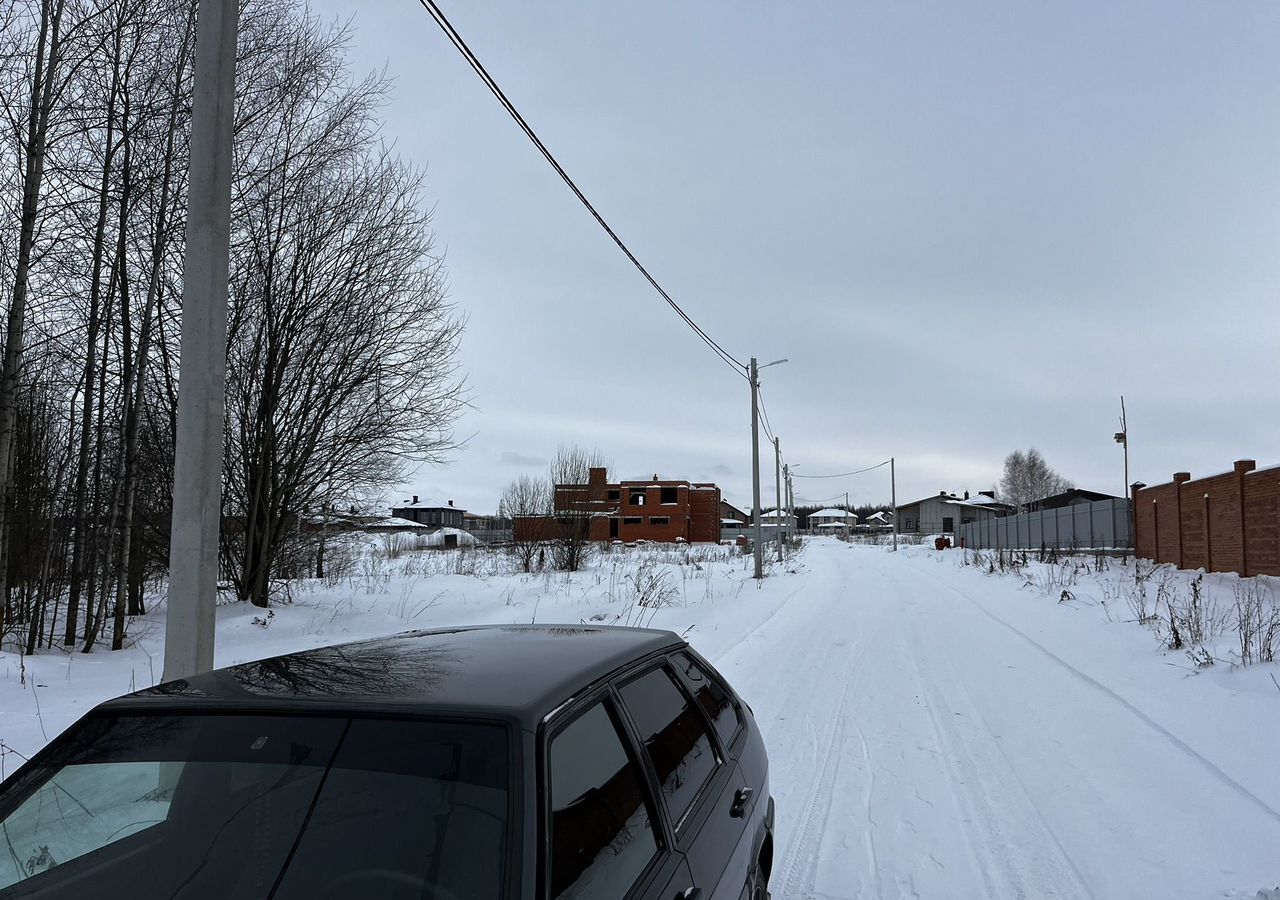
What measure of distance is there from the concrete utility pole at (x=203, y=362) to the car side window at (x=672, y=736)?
9.97ft

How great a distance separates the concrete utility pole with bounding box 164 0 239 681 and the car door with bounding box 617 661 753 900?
120 inches

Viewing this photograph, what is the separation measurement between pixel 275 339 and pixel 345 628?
5.03m

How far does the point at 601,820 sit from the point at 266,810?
0.87 meters

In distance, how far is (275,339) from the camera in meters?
13.1

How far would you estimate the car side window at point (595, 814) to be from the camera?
73.7 inches

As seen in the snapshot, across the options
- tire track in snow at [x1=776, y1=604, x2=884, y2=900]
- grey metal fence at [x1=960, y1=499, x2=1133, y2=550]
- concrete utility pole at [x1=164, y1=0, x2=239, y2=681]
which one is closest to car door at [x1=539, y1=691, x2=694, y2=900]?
tire track in snow at [x1=776, y1=604, x2=884, y2=900]

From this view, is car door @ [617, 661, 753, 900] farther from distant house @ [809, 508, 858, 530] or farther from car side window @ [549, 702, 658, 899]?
distant house @ [809, 508, 858, 530]

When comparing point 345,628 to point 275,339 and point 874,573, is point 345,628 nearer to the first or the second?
point 275,339

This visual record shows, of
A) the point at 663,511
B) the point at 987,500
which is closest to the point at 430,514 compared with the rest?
the point at 663,511

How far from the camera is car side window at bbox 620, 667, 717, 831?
262 centimetres

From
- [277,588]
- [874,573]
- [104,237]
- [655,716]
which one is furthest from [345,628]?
[874,573]

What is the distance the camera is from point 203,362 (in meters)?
4.75

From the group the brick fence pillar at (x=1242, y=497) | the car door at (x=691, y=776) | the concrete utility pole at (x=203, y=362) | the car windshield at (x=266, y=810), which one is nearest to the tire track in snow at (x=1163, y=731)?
the car door at (x=691, y=776)

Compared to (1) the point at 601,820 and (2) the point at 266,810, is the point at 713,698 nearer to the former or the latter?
(1) the point at 601,820
